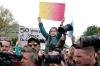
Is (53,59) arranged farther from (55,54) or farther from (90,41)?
(90,41)

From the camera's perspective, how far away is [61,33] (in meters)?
9.08

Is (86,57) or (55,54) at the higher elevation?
(86,57)

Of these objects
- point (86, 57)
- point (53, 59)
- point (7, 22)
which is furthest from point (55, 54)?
point (7, 22)

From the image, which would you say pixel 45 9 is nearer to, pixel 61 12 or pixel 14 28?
pixel 61 12

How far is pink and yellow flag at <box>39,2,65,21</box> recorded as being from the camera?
11375 mm

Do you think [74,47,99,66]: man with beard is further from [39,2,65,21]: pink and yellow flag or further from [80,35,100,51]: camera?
[39,2,65,21]: pink and yellow flag

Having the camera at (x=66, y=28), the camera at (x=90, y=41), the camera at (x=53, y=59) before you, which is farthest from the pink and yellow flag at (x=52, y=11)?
the camera at (x=90, y=41)

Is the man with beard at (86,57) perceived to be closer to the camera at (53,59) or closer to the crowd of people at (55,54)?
the crowd of people at (55,54)

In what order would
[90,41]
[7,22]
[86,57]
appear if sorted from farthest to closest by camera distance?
[7,22]
[86,57]
[90,41]

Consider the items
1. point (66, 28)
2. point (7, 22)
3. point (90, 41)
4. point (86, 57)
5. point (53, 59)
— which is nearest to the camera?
point (90, 41)

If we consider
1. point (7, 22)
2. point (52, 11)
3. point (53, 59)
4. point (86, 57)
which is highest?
point (52, 11)

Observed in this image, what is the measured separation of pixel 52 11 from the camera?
1130 cm

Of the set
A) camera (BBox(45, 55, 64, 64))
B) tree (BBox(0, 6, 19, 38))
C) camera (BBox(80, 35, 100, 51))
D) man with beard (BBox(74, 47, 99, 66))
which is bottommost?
tree (BBox(0, 6, 19, 38))

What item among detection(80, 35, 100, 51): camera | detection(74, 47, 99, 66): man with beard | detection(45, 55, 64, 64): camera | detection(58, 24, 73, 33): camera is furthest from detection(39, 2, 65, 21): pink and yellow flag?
detection(80, 35, 100, 51): camera
